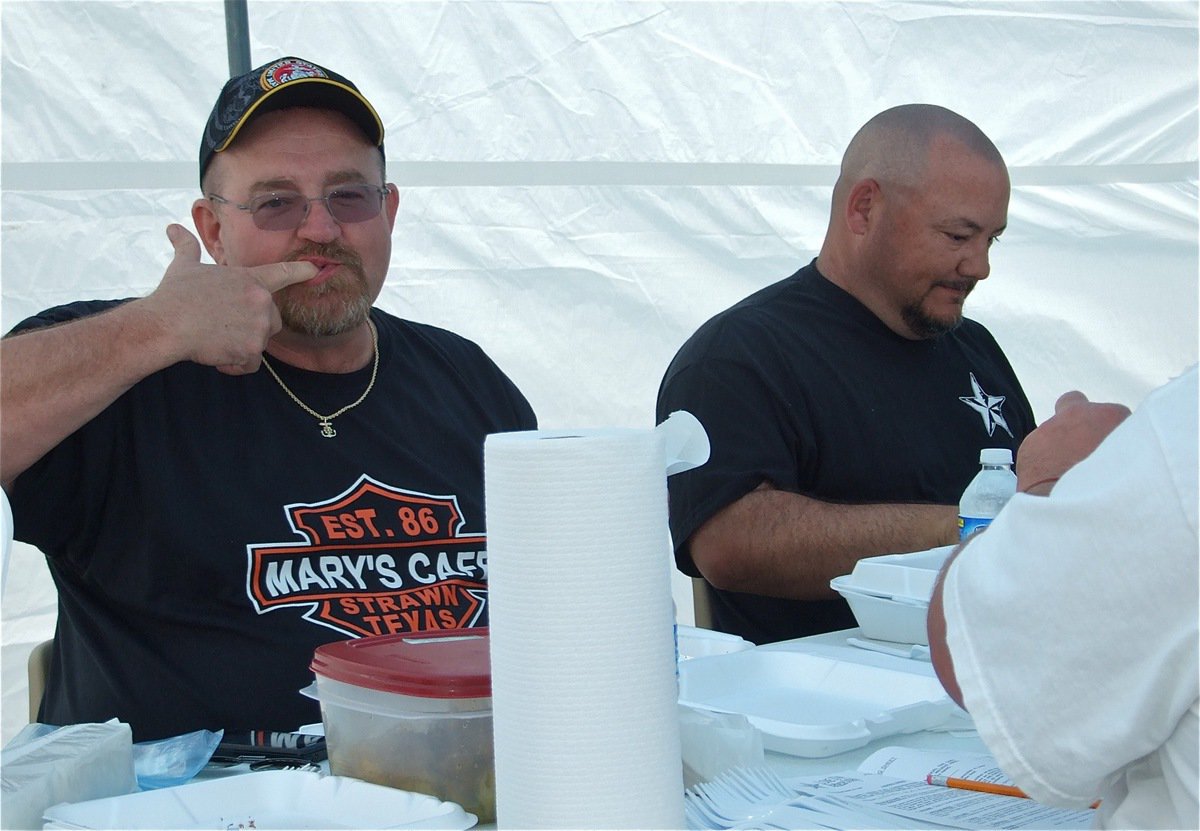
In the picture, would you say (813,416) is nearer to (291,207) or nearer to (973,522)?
(973,522)

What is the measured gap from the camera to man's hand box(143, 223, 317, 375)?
1.55m

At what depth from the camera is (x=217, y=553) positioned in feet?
5.34

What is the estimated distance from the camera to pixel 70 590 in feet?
5.61

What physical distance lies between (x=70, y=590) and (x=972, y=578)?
4.40 ft

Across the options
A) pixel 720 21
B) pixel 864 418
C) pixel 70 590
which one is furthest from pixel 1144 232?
pixel 70 590

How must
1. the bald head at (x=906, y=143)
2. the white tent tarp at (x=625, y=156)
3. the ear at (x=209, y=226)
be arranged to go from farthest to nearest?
the white tent tarp at (x=625, y=156)
the bald head at (x=906, y=143)
the ear at (x=209, y=226)

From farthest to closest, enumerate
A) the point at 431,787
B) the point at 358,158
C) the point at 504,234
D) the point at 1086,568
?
the point at 504,234 → the point at 358,158 → the point at 431,787 → the point at 1086,568

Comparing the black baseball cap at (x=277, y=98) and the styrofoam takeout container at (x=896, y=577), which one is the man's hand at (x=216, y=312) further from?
the styrofoam takeout container at (x=896, y=577)

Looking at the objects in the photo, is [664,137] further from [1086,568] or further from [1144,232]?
[1086,568]

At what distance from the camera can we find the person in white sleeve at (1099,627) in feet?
2.21

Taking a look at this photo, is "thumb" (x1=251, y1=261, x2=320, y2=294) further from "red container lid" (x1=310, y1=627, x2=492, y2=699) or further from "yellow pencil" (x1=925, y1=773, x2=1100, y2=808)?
"yellow pencil" (x1=925, y1=773, x2=1100, y2=808)

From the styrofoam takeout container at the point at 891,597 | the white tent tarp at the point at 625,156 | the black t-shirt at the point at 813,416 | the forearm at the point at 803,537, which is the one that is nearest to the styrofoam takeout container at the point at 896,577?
the styrofoam takeout container at the point at 891,597

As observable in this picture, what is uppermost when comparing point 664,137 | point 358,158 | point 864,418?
point 664,137

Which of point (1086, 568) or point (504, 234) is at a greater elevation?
point (504, 234)
